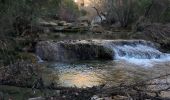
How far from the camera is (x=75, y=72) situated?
13.9 meters

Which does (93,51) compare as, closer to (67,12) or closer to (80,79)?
(80,79)

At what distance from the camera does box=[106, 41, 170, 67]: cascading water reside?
18.6 metres

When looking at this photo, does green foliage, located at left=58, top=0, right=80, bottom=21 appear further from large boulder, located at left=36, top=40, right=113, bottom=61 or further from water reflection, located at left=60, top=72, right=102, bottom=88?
water reflection, located at left=60, top=72, right=102, bottom=88

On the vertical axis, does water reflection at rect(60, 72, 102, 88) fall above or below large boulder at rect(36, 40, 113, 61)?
below

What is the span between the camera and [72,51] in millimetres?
18438

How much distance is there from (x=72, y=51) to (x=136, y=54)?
127 inches

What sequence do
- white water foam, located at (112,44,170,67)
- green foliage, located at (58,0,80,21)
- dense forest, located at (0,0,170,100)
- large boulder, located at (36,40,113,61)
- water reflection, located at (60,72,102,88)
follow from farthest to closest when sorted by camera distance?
green foliage, located at (58,0,80,21) → white water foam, located at (112,44,170,67) → large boulder, located at (36,40,113,61) → water reflection, located at (60,72,102,88) → dense forest, located at (0,0,170,100)

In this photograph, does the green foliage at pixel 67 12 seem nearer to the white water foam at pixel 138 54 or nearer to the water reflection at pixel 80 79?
the white water foam at pixel 138 54

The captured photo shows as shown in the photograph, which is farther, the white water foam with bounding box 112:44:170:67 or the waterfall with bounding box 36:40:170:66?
the white water foam with bounding box 112:44:170:67

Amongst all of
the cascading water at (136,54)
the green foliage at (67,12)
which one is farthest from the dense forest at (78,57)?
the green foliage at (67,12)

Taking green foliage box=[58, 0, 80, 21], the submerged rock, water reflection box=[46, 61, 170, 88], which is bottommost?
water reflection box=[46, 61, 170, 88]

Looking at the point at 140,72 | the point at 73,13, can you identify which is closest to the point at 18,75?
the point at 140,72

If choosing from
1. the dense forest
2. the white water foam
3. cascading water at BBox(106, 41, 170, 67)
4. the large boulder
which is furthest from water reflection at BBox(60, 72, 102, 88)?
the white water foam

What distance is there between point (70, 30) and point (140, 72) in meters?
12.9
